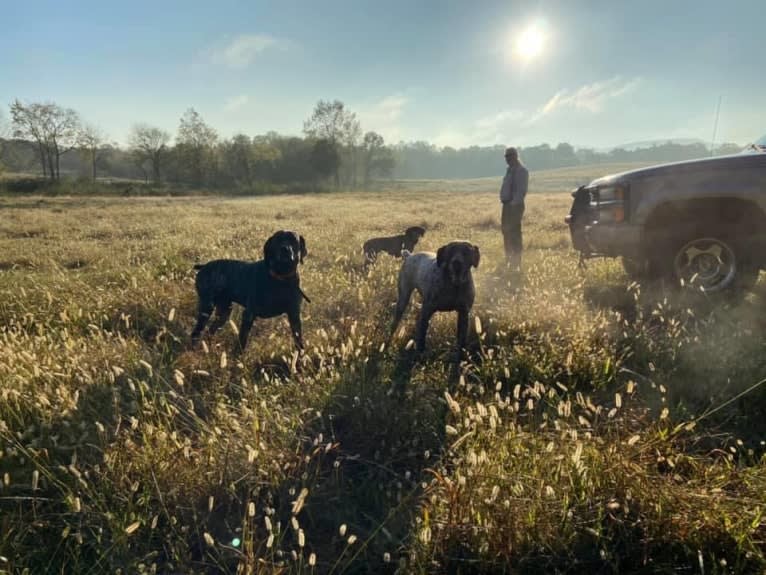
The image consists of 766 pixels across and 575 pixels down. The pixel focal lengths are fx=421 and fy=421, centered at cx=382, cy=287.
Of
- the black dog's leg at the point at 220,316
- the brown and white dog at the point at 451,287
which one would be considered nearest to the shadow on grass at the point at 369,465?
the brown and white dog at the point at 451,287

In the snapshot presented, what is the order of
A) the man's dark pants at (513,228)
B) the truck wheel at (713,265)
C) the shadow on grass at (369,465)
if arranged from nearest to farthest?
the shadow on grass at (369,465)
the truck wheel at (713,265)
the man's dark pants at (513,228)

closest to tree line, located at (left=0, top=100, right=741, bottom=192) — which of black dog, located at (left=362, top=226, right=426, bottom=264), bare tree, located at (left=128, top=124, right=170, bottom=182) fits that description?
bare tree, located at (left=128, top=124, right=170, bottom=182)

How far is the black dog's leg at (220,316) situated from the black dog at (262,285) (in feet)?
0.23

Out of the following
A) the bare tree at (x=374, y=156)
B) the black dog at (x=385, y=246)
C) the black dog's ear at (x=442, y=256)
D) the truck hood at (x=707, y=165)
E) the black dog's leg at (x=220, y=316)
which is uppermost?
the bare tree at (x=374, y=156)

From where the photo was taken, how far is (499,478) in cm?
203

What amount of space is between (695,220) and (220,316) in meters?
5.98

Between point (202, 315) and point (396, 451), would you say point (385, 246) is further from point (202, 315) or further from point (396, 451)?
point (396, 451)

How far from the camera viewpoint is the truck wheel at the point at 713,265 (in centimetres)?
504

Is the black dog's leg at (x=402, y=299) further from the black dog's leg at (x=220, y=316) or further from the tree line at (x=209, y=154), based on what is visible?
the tree line at (x=209, y=154)

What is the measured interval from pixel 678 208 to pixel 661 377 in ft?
9.08

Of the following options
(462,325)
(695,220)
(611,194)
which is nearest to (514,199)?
(611,194)

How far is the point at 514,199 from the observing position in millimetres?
8758

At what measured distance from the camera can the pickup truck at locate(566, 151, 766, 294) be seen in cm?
488

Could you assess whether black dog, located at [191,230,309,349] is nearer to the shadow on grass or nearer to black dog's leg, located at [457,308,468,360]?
the shadow on grass
